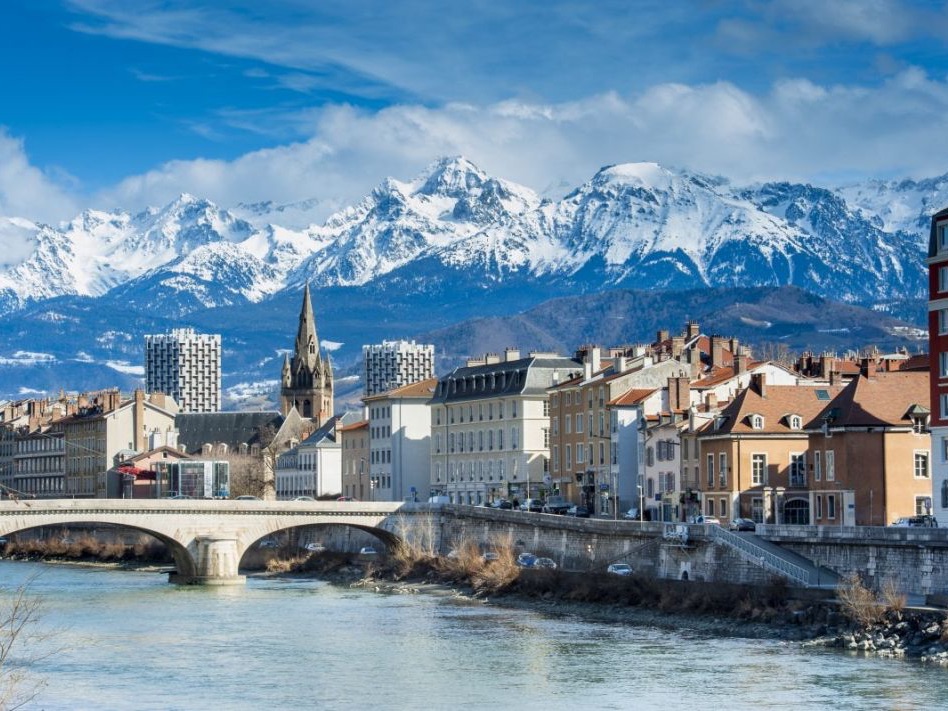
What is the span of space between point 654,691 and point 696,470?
41.3 m

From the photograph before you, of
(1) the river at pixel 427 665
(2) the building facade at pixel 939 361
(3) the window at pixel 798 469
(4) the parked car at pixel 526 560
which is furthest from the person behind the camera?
(4) the parked car at pixel 526 560

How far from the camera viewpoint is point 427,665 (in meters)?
68.9

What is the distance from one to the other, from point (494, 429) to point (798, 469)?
44.0 meters

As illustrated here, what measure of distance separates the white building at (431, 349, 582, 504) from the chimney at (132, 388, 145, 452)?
54830 mm

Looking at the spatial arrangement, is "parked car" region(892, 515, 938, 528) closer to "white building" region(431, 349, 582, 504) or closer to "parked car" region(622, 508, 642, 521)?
"parked car" region(622, 508, 642, 521)

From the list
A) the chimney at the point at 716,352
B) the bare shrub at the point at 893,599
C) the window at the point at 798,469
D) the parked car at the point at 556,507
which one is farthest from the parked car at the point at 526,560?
the chimney at the point at 716,352

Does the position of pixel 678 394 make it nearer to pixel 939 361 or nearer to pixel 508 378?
pixel 508 378

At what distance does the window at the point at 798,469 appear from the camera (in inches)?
3772

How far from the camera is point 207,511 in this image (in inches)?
4459

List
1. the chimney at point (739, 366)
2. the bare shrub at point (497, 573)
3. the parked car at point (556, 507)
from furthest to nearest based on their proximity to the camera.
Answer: the parked car at point (556, 507)
the chimney at point (739, 366)
the bare shrub at point (497, 573)

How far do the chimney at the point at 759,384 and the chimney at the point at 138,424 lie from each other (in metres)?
105

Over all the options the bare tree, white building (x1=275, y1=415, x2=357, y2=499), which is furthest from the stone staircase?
white building (x1=275, y1=415, x2=357, y2=499)

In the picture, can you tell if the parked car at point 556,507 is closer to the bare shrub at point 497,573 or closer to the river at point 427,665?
the bare shrub at point 497,573

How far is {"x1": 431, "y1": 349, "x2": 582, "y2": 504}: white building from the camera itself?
133125mm
